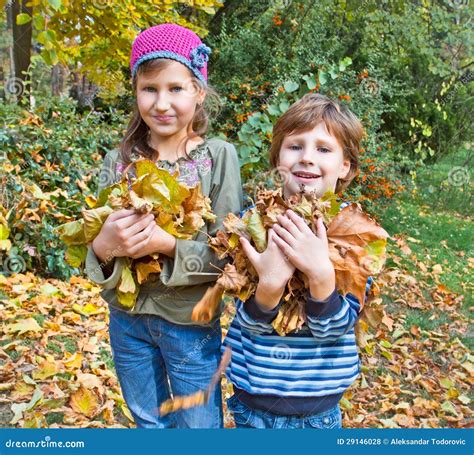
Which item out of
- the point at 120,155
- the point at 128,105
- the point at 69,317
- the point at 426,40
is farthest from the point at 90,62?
the point at 120,155

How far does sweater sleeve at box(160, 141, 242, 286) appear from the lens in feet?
4.96

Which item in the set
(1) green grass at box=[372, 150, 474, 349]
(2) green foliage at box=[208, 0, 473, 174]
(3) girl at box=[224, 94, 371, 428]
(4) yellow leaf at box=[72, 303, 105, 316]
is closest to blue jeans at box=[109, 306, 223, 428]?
(3) girl at box=[224, 94, 371, 428]

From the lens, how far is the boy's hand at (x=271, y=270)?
1.30m

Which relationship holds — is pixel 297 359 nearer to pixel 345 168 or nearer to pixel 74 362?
pixel 345 168

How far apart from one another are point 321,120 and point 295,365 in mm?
732

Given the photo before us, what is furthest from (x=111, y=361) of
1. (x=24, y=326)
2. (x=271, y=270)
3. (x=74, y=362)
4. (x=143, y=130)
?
(x=271, y=270)

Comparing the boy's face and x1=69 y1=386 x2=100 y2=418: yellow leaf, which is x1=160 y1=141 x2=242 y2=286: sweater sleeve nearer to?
the boy's face

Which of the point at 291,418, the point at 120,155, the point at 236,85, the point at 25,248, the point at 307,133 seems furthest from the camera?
the point at 236,85

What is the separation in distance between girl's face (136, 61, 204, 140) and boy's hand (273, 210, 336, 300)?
0.53 m

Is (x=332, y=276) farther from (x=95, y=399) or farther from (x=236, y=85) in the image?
(x=236, y=85)

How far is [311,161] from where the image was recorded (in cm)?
150

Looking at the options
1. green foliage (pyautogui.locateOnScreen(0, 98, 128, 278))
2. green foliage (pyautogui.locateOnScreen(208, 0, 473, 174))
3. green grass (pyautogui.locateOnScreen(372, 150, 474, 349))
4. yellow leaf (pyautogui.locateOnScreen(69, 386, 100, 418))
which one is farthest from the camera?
green foliage (pyautogui.locateOnScreen(208, 0, 473, 174))

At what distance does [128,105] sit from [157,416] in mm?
7568

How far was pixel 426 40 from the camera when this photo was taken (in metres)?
7.99
